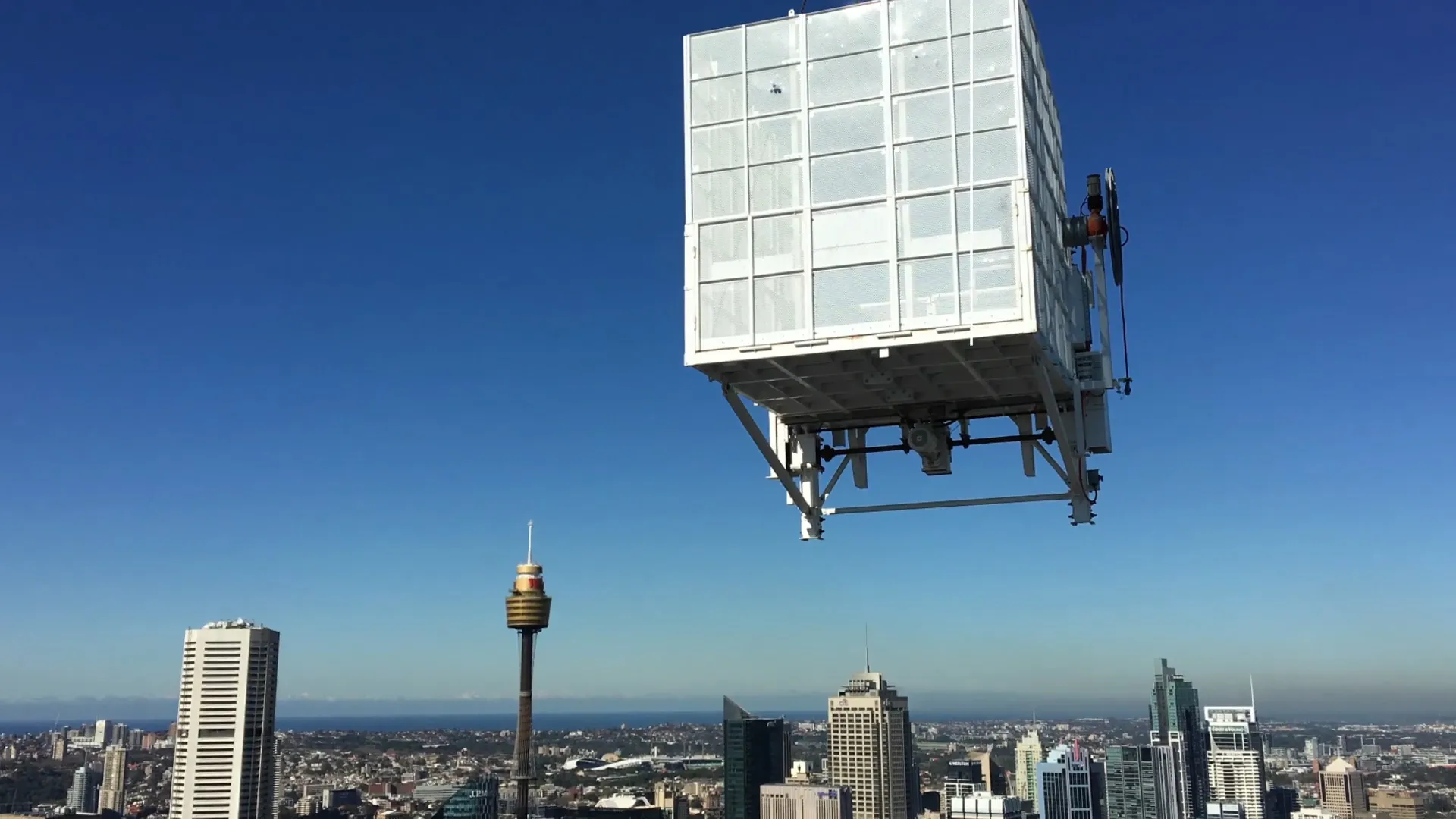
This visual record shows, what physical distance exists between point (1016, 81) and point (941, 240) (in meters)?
1.21

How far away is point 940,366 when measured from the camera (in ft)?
27.7

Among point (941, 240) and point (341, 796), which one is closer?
point (941, 240)

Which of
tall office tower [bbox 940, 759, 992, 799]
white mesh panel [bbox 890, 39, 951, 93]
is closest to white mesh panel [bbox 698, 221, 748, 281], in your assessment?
white mesh panel [bbox 890, 39, 951, 93]

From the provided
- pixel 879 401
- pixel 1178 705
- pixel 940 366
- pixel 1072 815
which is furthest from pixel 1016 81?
pixel 1178 705

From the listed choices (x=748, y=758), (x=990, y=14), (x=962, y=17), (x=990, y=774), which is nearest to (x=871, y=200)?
(x=962, y=17)

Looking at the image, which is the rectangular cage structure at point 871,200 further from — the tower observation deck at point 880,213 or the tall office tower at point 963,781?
the tall office tower at point 963,781

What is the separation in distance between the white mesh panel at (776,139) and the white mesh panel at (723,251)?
1.78 feet

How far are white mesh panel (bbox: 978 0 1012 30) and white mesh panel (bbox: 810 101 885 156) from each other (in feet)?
2.86

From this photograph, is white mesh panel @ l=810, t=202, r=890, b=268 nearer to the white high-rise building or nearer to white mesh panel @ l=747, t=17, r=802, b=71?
white mesh panel @ l=747, t=17, r=802, b=71

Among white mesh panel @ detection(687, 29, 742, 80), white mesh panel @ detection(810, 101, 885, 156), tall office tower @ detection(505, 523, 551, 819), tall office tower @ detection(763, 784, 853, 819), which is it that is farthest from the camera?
tall office tower @ detection(763, 784, 853, 819)

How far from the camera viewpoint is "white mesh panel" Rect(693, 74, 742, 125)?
8.70 meters

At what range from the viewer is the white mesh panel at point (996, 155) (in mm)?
7875

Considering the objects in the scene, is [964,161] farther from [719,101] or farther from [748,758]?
[748,758]

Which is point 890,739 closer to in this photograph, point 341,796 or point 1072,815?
point 1072,815
